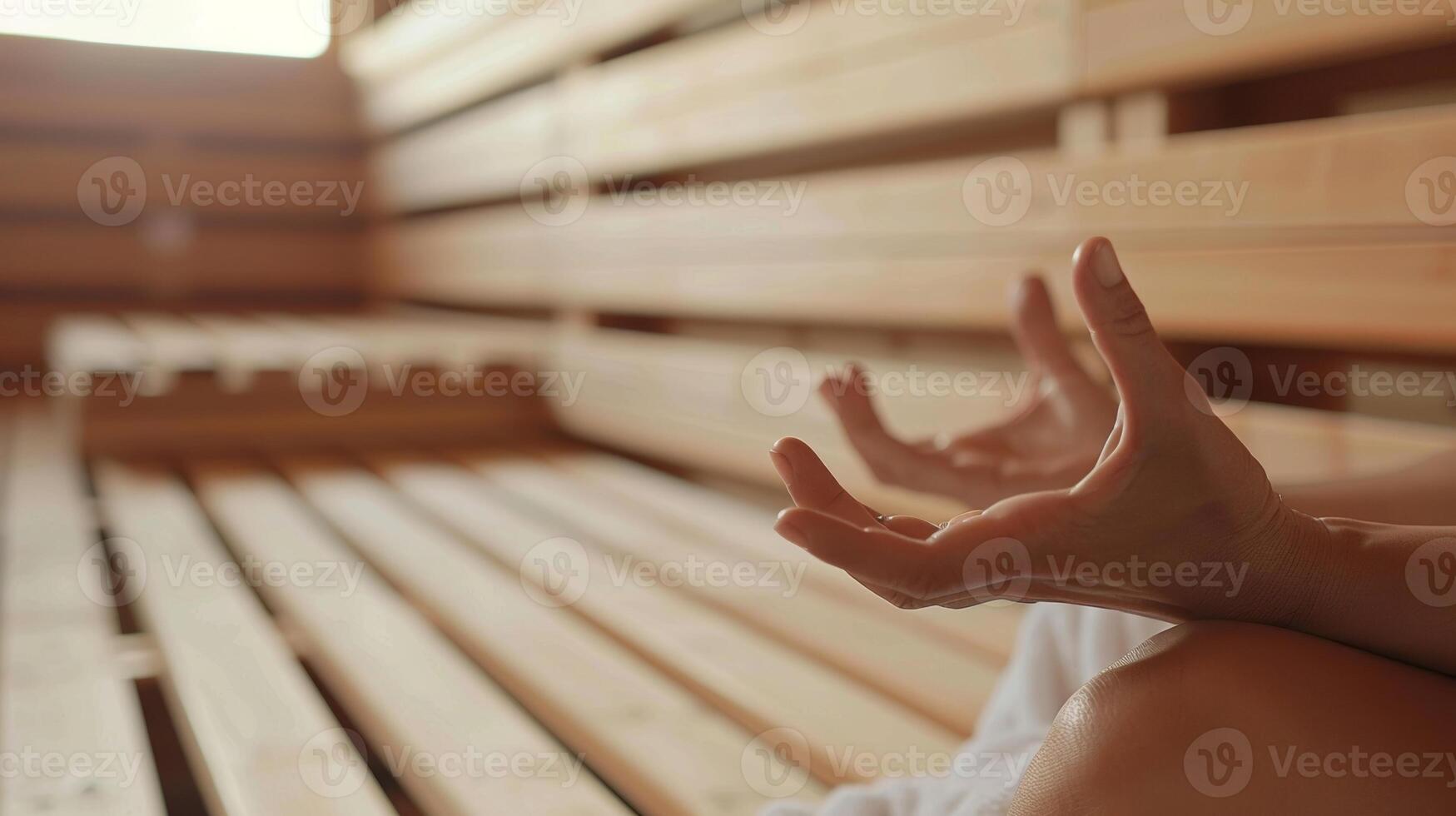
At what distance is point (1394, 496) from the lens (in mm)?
737

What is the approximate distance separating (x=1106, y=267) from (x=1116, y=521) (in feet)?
0.34

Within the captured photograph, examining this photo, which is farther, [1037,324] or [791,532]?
[1037,324]

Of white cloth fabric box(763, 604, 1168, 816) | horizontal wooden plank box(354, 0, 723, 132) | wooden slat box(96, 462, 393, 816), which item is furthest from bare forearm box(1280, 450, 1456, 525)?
horizontal wooden plank box(354, 0, 723, 132)

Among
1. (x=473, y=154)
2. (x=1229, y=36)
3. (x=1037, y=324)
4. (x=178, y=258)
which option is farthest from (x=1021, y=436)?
(x=178, y=258)

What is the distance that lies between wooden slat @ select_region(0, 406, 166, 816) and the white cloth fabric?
56cm

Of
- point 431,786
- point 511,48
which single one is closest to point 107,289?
point 511,48

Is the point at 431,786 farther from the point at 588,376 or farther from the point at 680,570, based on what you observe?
the point at 588,376

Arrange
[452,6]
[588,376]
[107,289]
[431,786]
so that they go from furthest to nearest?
[107,289] < [452,6] < [588,376] < [431,786]

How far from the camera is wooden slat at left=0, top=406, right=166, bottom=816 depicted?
1039 millimetres

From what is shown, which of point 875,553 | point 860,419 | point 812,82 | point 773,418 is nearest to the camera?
point 875,553

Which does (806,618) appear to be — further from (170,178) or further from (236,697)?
(170,178)

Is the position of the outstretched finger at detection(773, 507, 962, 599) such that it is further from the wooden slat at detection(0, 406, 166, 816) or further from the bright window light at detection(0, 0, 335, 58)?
the bright window light at detection(0, 0, 335, 58)

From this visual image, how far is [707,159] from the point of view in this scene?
230 centimetres

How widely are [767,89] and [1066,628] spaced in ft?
4.49
